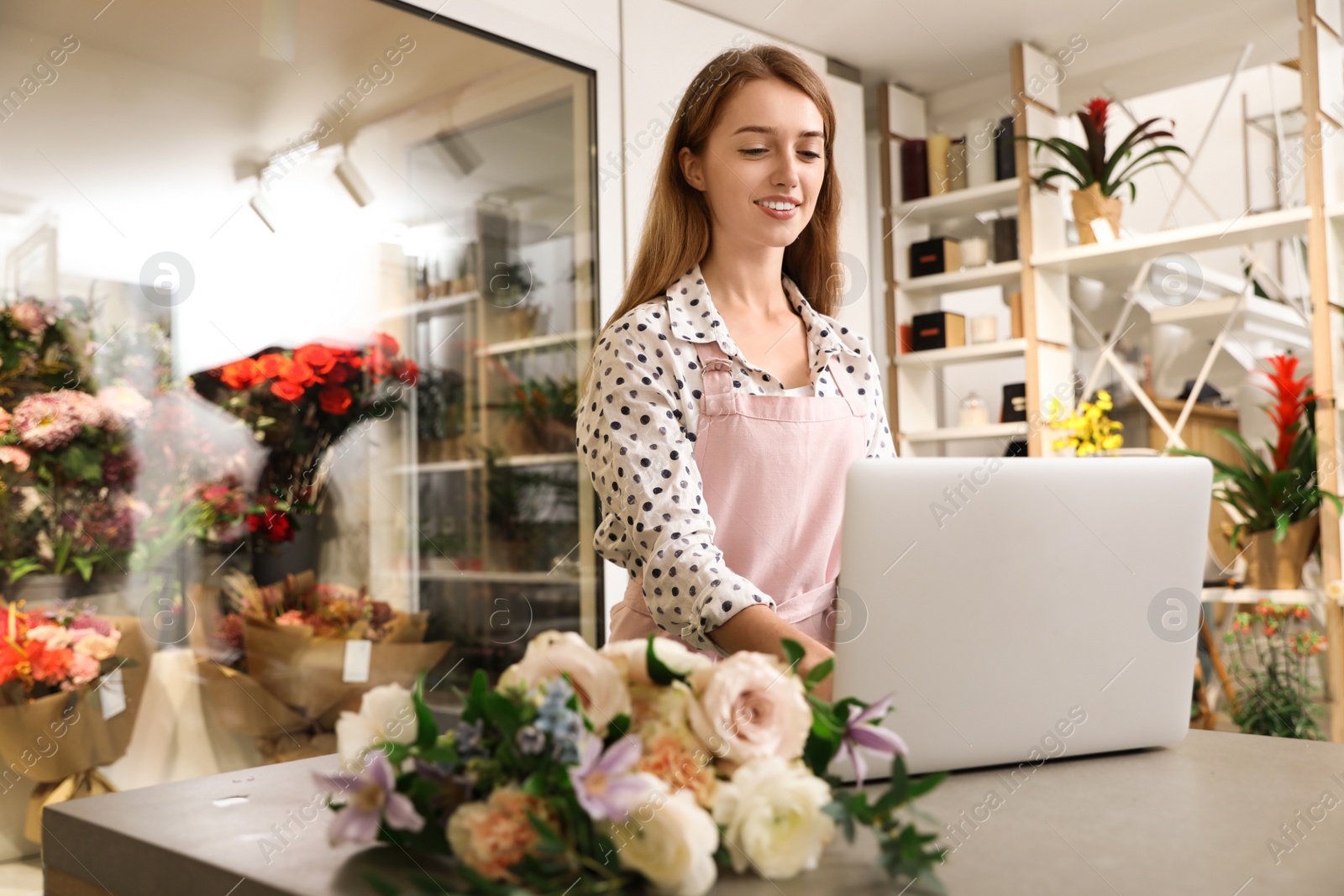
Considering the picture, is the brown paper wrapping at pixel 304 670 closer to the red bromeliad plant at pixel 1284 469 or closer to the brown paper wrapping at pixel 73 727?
the brown paper wrapping at pixel 73 727

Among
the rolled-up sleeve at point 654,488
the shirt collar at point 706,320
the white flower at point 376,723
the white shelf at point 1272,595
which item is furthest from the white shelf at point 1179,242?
the white flower at point 376,723

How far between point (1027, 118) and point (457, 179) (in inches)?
82.4

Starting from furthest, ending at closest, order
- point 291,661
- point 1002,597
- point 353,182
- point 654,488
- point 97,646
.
Answer: point 353,182 → point 291,661 → point 97,646 → point 654,488 → point 1002,597

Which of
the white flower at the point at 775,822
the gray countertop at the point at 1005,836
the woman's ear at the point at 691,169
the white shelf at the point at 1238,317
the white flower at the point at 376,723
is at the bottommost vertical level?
the gray countertop at the point at 1005,836

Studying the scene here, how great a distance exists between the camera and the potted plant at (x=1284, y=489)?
323 cm

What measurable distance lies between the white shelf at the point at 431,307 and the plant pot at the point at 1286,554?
2420 millimetres

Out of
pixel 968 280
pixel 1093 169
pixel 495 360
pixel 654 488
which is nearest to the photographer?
pixel 654 488

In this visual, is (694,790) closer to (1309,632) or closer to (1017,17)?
(1309,632)

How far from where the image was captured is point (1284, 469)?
3297mm

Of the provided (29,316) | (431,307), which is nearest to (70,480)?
(29,316)

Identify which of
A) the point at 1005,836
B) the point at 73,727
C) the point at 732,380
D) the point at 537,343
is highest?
the point at 537,343

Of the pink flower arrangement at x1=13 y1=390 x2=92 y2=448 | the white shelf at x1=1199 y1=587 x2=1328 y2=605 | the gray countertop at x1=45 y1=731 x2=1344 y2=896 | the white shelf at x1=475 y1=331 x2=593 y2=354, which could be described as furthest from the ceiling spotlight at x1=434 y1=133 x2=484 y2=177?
the white shelf at x1=1199 y1=587 x2=1328 y2=605

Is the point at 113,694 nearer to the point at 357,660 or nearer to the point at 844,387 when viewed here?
the point at 357,660

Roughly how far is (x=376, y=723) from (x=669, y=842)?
0.61ft
